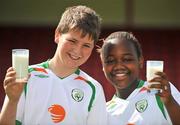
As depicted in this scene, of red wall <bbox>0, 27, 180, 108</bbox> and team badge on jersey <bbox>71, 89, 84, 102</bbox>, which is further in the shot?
Answer: red wall <bbox>0, 27, 180, 108</bbox>

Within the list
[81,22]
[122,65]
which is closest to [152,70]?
[122,65]

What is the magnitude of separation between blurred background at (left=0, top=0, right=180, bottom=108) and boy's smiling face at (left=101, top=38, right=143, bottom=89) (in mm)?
6486

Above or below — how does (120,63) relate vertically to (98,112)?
above

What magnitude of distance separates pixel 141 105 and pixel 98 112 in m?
0.34

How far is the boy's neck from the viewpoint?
4285 millimetres

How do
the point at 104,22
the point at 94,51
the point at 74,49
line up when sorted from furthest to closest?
the point at 104,22, the point at 94,51, the point at 74,49

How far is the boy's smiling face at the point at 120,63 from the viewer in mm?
4402

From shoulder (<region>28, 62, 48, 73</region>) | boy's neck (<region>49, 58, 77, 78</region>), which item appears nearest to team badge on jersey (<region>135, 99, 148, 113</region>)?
boy's neck (<region>49, 58, 77, 78</region>)

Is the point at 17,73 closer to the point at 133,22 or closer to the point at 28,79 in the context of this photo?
the point at 28,79

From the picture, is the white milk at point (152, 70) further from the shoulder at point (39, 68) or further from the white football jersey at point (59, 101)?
the shoulder at point (39, 68)

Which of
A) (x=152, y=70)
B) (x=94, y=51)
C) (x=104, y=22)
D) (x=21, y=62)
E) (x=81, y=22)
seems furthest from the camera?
(x=104, y=22)

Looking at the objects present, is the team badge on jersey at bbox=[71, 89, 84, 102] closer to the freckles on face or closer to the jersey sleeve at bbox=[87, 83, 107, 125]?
the jersey sleeve at bbox=[87, 83, 107, 125]

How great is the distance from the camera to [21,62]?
3984 mm

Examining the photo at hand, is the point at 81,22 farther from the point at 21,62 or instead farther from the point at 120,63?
the point at 21,62
